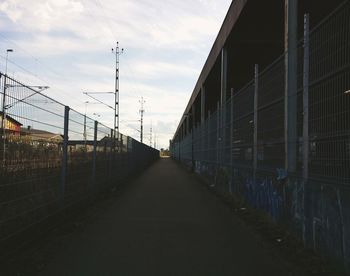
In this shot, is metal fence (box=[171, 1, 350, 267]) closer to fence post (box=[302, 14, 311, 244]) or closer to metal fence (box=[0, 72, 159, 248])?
fence post (box=[302, 14, 311, 244])

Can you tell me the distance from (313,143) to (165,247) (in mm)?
2795

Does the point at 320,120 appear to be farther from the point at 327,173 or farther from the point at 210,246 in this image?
the point at 210,246

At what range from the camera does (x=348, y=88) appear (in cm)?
585

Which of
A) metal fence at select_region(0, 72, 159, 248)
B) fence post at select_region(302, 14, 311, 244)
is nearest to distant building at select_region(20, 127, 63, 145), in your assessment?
metal fence at select_region(0, 72, 159, 248)

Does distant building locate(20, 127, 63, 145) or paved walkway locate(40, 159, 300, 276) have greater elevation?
distant building locate(20, 127, 63, 145)

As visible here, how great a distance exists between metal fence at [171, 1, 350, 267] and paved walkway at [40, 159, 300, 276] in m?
0.76

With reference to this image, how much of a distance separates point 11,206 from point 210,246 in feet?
10.3

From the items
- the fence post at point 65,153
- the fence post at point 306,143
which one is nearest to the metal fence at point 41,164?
the fence post at point 65,153

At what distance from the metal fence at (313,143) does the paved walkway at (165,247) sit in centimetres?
76

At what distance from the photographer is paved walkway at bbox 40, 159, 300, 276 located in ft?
19.7

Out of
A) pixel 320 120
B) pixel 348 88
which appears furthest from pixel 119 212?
pixel 348 88

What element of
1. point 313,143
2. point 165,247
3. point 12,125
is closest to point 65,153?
point 12,125

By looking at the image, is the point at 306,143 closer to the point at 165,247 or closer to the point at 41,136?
the point at 165,247

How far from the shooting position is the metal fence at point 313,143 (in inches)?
234
